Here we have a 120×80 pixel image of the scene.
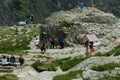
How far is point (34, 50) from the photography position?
63719mm

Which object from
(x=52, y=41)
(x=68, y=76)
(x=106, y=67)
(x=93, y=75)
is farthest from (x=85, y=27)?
(x=93, y=75)

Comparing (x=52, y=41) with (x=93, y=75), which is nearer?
(x=93, y=75)

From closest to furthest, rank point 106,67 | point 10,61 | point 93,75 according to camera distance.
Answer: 1. point 93,75
2. point 106,67
3. point 10,61

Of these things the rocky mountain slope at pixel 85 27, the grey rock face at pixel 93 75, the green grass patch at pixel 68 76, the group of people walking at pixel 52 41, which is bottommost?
the group of people walking at pixel 52 41

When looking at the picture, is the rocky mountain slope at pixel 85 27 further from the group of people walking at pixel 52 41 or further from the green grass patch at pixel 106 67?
the green grass patch at pixel 106 67

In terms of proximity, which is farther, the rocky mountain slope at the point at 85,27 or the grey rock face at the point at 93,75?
the rocky mountain slope at the point at 85,27

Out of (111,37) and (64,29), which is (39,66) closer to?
(111,37)

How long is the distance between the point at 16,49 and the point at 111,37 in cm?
1561

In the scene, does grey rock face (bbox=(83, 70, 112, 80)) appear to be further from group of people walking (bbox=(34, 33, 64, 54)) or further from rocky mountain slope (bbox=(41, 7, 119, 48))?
group of people walking (bbox=(34, 33, 64, 54))

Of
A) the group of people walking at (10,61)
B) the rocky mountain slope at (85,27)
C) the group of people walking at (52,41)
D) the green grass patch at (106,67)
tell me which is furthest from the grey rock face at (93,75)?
the group of people walking at (52,41)

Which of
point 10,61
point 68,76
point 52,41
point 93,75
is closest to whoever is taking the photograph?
point 93,75

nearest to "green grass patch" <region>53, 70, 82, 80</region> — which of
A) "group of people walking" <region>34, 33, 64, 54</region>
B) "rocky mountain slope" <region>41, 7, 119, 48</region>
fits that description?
"rocky mountain slope" <region>41, 7, 119, 48</region>

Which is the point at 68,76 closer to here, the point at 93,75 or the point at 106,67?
the point at 93,75

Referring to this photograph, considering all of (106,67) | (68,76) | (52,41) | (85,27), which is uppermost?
(106,67)
